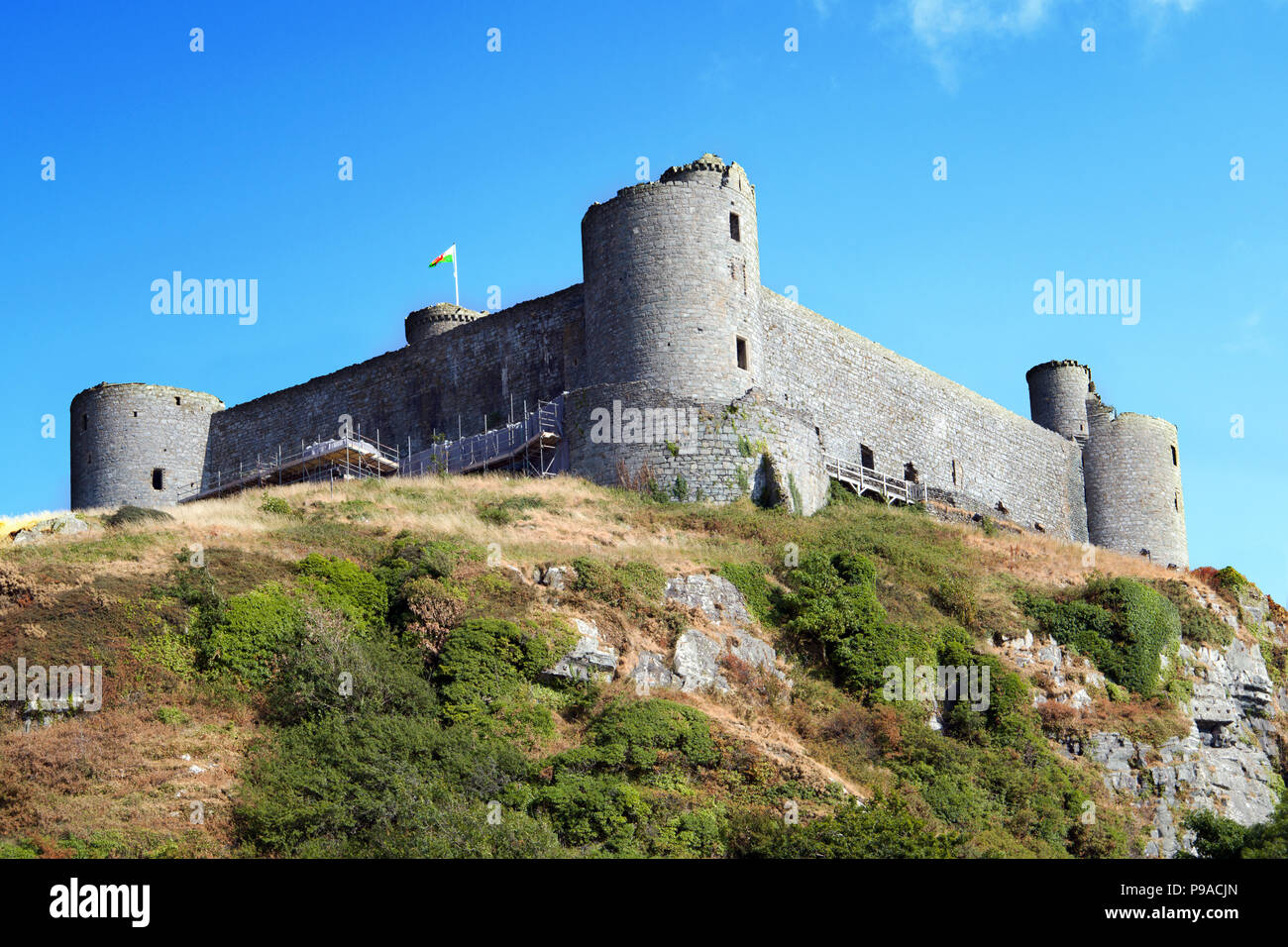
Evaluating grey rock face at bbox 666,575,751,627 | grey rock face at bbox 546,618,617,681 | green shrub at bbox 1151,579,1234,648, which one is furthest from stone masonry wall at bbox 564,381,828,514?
grey rock face at bbox 546,618,617,681

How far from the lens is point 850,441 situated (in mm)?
45188

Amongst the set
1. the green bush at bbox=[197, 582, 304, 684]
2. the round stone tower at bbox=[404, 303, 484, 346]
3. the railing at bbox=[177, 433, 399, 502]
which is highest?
the round stone tower at bbox=[404, 303, 484, 346]

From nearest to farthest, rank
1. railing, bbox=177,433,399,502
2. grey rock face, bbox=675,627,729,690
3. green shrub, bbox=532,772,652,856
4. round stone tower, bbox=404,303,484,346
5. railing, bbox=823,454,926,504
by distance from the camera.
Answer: green shrub, bbox=532,772,652,856 → grey rock face, bbox=675,627,729,690 → railing, bbox=823,454,926,504 → railing, bbox=177,433,399,502 → round stone tower, bbox=404,303,484,346

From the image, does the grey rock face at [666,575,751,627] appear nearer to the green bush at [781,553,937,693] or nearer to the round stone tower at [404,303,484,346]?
the green bush at [781,553,937,693]

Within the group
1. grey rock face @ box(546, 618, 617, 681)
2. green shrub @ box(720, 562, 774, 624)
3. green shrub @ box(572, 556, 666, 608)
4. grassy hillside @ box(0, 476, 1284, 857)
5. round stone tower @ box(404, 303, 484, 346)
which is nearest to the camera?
grassy hillside @ box(0, 476, 1284, 857)

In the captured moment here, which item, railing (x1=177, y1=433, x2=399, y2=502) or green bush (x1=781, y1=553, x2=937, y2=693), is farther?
railing (x1=177, y1=433, x2=399, y2=502)

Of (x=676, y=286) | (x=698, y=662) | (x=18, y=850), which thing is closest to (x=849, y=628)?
(x=698, y=662)

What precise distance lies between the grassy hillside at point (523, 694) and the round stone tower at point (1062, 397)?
2237cm

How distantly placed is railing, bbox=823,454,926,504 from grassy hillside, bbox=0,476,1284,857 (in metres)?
8.01

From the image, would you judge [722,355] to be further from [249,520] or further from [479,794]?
[479,794]

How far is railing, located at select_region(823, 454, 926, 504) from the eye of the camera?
4184cm

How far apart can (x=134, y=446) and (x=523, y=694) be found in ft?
92.5
